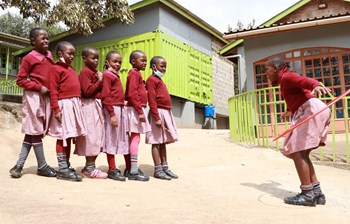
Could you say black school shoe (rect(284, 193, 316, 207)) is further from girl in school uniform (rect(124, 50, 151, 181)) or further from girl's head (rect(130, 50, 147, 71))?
girl's head (rect(130, 50, 147, 71))

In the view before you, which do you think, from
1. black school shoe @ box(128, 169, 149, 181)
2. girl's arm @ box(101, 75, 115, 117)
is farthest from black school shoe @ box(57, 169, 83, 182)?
girl's arm @ box(101, 75, 115, 117)

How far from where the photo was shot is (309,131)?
126 inches

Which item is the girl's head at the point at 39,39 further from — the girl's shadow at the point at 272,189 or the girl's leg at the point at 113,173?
the girl's shadow at the point at 272,189

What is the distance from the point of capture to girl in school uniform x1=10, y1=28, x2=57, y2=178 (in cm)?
352

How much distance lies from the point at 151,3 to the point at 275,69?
30.8 feet

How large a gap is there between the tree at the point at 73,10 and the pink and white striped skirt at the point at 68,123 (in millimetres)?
6579

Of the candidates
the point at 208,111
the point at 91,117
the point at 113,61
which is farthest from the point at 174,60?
the point at 91,117

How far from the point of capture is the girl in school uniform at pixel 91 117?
3732mm

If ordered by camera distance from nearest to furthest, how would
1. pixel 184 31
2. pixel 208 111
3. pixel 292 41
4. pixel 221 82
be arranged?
1. pixel 292 41
2. pixel 184 31
3. pixel 208 111
4. pixel 221 82

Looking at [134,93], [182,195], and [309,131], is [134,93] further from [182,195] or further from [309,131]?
[309,131]

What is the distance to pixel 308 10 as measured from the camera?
1020 centimetres

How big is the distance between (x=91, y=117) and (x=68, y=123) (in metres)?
0.29

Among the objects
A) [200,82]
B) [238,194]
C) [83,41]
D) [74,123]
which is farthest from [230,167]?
[83,41]

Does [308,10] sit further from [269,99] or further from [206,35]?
[206,35]
